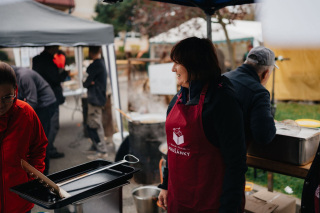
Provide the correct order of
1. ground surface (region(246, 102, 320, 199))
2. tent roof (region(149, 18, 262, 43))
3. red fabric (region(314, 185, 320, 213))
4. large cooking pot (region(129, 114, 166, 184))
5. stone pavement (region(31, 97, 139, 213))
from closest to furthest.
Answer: red fabric (region(314, 185, 320, 213)) < stone pavement (region(31, 97, 139, 213)) < large cooking pot (region(129, 114, 166, 184)) < ground surface (region(246, 102, 320, 199)) < tent roof (region(149, 18, 262, 43))

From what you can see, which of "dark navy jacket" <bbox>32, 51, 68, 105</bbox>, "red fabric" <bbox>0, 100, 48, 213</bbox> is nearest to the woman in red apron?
"red fabric" <bbox>0, 100, 48, 213</bbox>

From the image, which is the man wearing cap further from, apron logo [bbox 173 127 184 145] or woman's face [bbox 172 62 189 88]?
apron logo [bbox 173 127 184 145]

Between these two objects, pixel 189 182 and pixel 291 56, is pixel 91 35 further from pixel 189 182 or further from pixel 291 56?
pixel 291 56

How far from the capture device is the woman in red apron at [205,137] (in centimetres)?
158

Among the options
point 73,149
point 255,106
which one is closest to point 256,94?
point 255,106

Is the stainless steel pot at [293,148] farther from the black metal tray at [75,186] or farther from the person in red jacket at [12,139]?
the person in red jacket at [12,139]

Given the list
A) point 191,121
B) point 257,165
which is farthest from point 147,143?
point 191,121

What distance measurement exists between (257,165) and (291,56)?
32.1 ft

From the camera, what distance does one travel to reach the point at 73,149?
6418 millimetres

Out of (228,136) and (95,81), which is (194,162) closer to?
(228,136)

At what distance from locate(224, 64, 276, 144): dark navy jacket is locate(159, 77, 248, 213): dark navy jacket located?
20.7 inches

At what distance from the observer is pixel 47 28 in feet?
15.4

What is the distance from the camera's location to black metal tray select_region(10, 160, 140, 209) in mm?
1501

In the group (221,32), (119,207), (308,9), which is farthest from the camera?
(221,32)
